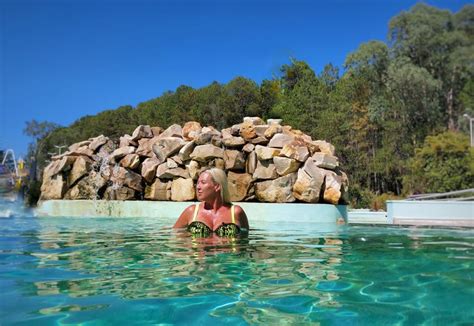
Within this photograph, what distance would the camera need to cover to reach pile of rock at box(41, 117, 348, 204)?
416 inches

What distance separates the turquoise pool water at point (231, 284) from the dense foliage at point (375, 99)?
16944mm

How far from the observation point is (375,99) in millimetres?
24938

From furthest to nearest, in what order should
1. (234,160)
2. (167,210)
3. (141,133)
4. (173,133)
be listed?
(141,133) < (173,133) < (234,160) < (167,210)

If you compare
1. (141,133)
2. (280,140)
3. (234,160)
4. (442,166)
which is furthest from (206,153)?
(442,166)

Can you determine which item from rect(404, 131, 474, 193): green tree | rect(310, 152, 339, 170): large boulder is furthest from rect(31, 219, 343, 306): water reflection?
rect(404, 131, 474, 193): green tree

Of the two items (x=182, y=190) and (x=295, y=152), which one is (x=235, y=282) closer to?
(x=295, y=152)

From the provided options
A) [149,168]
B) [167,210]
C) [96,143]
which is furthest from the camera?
[96,143]

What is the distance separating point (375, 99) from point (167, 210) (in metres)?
17.5

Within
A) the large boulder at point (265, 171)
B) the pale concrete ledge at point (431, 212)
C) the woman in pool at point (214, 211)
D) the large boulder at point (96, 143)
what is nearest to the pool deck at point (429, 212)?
the pale concrete ledge at point (431, 212)

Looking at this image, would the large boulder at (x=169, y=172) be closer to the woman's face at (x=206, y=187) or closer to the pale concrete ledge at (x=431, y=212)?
the pale concrete ledge at (x=431, y=212)

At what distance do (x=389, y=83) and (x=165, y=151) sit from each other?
19.5 metres

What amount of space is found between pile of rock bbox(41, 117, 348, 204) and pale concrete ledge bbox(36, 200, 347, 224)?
457 millimetres

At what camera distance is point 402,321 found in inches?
85.2

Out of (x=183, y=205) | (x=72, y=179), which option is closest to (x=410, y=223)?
(x=183, y=205)
